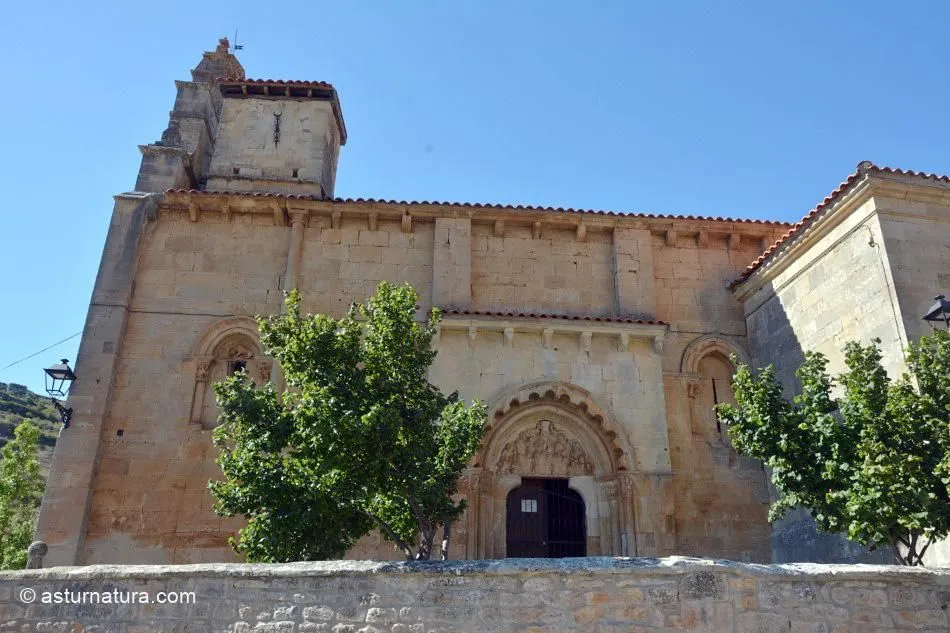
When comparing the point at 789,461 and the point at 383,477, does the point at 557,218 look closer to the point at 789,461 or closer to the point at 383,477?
the point at 789,461

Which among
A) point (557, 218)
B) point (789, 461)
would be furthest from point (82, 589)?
point (557, 218)

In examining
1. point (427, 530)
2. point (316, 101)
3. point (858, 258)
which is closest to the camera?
point (427, 530)

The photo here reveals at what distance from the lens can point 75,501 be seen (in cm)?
1096

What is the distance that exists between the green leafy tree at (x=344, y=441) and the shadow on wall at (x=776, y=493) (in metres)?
5.53

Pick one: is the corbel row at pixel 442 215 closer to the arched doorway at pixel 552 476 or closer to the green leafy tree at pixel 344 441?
the arched doorway at pixel 552 476

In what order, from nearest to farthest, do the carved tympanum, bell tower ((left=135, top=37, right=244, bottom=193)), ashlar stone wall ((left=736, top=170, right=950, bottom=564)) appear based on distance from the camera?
ashlar stone wall ((left=736, top=170, right=950, bottom=564)), the carved tympanum, bell tower ((left=135, top=37, right=244, bottom=193))

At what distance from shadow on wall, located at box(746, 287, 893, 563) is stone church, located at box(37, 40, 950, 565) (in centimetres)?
5

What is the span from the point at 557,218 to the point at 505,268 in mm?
1420

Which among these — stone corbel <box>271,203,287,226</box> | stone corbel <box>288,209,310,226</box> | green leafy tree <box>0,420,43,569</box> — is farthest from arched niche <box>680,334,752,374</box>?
green leafy tree <box>0,420,43,569</box>

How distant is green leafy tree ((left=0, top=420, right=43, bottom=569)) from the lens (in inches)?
559

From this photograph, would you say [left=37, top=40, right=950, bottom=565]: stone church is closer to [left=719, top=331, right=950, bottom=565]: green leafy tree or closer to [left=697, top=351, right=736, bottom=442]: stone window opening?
[left=697, top=351, right=736, bottom=442]: stone window opening

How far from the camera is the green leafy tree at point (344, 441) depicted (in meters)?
7.12

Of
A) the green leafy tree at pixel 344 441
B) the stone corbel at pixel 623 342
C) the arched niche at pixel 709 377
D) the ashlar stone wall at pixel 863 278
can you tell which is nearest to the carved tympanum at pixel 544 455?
the stone corbel at pixel 623 342

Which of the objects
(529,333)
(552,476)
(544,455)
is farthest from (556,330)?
(552,476)
